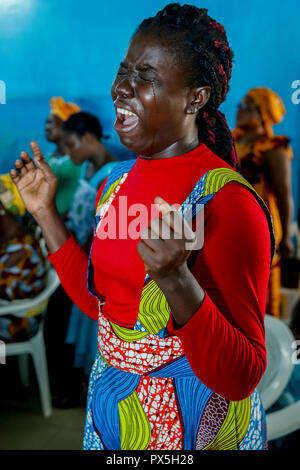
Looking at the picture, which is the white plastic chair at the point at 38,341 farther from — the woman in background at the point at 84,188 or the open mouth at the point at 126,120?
the open mouth at the point at 126,120

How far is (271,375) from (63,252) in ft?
2.53

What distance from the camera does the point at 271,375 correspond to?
4.50 ft

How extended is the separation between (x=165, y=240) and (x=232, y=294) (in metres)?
0.17

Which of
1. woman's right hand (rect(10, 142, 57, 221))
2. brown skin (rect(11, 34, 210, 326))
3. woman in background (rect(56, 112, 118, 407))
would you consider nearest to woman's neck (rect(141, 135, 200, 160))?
brown skin (rect(11, 34, 210, 326))

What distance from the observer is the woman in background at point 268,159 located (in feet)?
7.68

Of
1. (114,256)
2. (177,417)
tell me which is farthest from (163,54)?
(177,417)

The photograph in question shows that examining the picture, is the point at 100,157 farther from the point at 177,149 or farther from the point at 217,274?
the point at 217,274

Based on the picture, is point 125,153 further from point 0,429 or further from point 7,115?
point 0,429

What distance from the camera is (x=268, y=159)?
237cm

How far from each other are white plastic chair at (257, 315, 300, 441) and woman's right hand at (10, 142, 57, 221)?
0.82 metres

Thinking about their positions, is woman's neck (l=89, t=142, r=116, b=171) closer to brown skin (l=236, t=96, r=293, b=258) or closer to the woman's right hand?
brown skin (l=236, t=96, r=293, b=258)

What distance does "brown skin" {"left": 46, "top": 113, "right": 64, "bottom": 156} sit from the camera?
2.47 m

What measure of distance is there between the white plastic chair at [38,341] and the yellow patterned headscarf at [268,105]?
1.37 m

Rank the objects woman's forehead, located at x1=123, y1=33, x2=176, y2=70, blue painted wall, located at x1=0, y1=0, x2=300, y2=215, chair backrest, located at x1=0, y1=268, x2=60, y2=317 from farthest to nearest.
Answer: chair backrest, located at x1=0, y1=268, x2=60, y2=317
blue painted wall, located at x1=0, y1=0, x2=300, y2=215
woman's forehead, located at x1=123, y1=33, x2=176, y2=70
